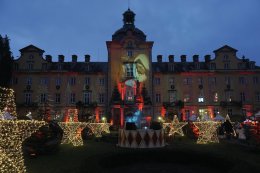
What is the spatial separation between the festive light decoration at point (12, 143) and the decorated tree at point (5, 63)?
39.1 meters

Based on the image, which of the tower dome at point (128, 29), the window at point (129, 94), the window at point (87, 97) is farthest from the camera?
the window at point (87, 97)

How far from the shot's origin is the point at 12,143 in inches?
394

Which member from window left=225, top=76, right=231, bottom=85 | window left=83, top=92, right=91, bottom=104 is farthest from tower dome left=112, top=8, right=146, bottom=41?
window left=225, top=76, right=231, bottom=85

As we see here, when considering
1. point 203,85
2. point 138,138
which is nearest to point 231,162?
point 138,138

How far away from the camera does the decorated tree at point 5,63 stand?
149ft

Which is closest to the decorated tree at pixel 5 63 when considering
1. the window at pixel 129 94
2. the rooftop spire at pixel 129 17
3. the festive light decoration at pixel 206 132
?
the window at pixel 129 94

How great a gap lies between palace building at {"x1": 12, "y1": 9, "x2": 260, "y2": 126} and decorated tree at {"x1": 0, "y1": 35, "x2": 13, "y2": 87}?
463cm

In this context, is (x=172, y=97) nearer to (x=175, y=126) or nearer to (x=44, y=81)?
(x=175, y=126)

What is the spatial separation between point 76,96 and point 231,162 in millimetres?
43400

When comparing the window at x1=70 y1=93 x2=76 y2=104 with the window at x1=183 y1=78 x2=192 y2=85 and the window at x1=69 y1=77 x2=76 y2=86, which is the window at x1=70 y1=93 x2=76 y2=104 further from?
the window at x1=183 y1=78 x2=192 y2=85

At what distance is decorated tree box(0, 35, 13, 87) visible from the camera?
45.3 m

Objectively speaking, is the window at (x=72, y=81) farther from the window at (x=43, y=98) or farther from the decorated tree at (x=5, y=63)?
the decorated tree at (x=5, y=63)

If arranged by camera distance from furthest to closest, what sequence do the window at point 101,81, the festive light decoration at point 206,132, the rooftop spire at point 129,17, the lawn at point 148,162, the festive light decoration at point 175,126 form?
the rooftop spire at point 129,17
the window at point 101,81
the festive light decoration at point 175,126
the festive light decoration at point 206,132
the lawn at point 148,162

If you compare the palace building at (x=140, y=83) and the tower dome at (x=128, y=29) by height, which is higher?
the tower dome at (x=128, y=29)
